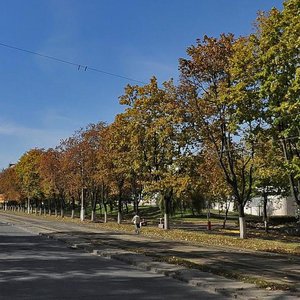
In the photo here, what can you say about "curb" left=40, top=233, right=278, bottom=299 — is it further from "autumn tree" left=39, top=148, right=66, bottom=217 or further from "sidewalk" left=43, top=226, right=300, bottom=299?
"autumn tree" left=39, top=148, right=66, bottom=217

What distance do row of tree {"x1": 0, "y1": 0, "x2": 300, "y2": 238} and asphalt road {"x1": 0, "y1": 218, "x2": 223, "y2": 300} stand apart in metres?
10.2

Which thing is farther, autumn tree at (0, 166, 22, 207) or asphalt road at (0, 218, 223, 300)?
autumn tree at (0, 166, 22, 207)

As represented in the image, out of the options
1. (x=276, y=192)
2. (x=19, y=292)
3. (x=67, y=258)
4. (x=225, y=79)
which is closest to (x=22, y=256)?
(x=67, y=258)

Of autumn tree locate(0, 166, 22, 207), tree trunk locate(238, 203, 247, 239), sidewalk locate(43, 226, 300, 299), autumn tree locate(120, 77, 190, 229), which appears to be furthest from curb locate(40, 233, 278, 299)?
autumn tree locate(0, 166, 22, 207)

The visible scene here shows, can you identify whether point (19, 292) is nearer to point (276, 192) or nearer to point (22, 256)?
point (22, 256)

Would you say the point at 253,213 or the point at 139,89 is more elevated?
the point at 139,89

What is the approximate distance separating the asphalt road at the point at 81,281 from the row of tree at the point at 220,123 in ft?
33.6

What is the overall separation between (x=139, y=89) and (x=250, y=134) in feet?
44.0

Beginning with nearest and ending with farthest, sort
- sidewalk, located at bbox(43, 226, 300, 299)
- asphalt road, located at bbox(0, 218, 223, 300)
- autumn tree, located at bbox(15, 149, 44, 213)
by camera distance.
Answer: asphalt road, located at bbox(0, 218, 223, 300) < sidewalk, located at bbox(43, 226, 300, 299) < autumn tree, located at bbox(15, 149, 44, 213)

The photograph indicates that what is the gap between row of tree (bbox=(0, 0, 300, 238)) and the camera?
2312 cm

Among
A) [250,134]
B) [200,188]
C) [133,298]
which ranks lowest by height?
[133,298]

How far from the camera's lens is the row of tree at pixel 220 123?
23125mm

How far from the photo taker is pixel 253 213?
84875 millimetres

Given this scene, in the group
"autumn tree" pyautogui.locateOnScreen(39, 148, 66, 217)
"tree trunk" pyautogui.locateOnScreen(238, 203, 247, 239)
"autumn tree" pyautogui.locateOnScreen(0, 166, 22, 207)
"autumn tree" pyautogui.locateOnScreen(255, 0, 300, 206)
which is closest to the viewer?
"autumn tree" pyautogui.locateOnScreen(255, 0, 300, 206)
